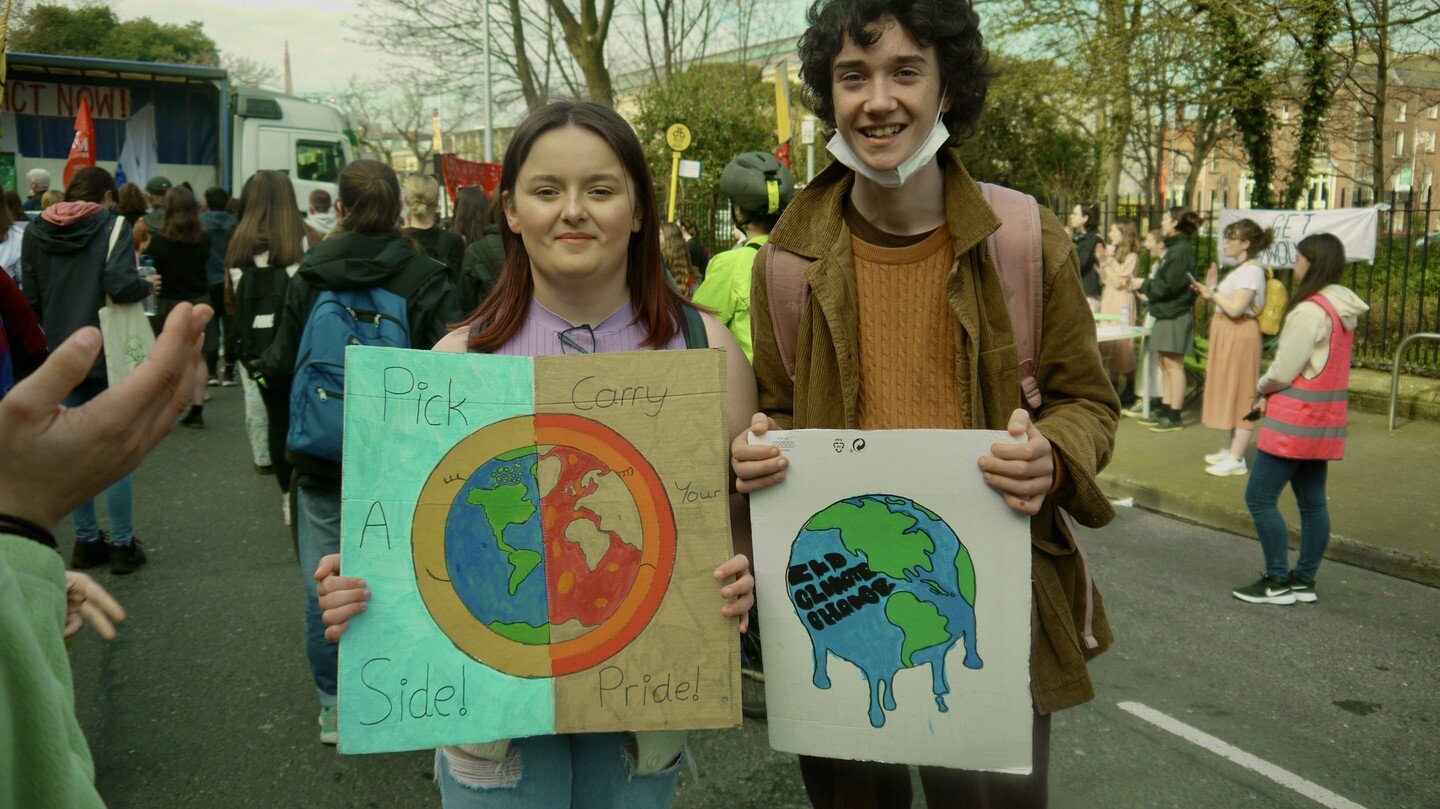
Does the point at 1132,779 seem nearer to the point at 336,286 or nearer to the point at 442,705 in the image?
the point at 442,705

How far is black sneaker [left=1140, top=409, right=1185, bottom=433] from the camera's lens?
32.0 ft

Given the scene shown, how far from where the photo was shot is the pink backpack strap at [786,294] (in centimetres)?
207

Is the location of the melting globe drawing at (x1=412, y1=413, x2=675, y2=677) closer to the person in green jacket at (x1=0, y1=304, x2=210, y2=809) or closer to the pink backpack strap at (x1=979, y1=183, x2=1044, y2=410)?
the person in green jacket at (x1=0, y1=304, x2=210, y2=809)

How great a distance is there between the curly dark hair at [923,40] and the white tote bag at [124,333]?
18.0ft

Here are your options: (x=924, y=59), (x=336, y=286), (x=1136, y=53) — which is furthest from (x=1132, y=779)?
(x=1136, y=53)

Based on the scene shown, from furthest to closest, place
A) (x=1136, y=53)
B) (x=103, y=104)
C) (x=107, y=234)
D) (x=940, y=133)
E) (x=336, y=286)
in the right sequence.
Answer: (x=103, y=104) < (x=1136, y=53) < (x=107, y=234) < (x=336, y=286) < (x=940, y=133)

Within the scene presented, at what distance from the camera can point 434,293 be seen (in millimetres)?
3598

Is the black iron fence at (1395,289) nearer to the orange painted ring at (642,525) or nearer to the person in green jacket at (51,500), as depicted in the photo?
the orange painted ring at (642,525)

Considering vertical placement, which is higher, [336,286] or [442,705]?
[336,286]

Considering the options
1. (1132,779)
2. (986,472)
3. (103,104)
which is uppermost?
(103,104)

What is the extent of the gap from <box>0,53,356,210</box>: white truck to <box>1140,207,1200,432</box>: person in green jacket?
12701mm

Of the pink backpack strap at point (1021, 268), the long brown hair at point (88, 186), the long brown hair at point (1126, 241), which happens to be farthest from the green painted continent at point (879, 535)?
the long brown hair at point (1126, 241)

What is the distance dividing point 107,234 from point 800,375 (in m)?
5.44

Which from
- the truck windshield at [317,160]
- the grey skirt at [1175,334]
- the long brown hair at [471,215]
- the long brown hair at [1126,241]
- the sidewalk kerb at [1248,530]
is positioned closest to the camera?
the sidewalk kerb at [1248,530]
